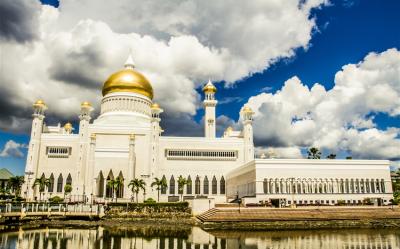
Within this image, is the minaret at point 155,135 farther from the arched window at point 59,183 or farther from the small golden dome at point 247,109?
the small golden dome at point 247,109

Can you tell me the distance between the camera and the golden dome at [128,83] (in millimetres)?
74875

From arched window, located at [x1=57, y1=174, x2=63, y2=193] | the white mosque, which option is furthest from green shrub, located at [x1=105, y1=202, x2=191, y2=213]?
arched window, located at [x1=57, y1=174, x2=63, y2=193]

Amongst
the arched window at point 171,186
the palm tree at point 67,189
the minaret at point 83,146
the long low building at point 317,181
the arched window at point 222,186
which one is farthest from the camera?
the arched window at point 222,186

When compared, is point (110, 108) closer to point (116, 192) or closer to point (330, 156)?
point (116, 192)

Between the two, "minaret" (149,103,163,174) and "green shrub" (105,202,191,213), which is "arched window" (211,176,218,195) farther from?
"green shrub" (105,202,191,213)

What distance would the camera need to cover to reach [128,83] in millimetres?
75125

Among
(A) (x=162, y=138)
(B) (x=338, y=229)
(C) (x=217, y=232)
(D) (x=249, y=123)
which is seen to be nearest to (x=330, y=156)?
(D) (x=249, y=123)

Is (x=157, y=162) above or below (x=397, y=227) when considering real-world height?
above

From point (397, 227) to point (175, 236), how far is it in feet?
88.6

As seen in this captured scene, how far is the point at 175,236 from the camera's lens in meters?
34.2

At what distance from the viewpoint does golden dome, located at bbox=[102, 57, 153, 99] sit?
7488 centimetres

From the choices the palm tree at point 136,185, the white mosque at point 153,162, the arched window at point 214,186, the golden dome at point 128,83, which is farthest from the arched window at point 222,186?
the golden dome at point 128,83

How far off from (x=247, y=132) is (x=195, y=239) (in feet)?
138

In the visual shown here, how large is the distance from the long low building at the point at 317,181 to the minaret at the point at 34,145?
3836 centimetres
